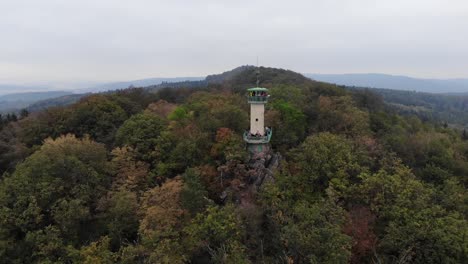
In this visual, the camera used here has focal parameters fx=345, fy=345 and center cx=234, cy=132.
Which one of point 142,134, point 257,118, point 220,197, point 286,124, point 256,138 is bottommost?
point 220,197

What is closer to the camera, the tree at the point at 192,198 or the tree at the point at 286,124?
the tree at the point at 192,198

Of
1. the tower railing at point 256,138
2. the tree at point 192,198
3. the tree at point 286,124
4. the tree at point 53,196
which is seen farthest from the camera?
the tree at point 286,124

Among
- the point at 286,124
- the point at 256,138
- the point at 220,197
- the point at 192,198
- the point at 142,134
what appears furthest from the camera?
the point at 286,124

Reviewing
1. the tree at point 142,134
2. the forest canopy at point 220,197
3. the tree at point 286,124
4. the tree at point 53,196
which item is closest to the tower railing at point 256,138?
the forest canopy at point 220,197

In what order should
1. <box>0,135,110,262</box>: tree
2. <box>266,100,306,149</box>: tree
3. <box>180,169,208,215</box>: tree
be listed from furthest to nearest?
<box>266,100,306,149</box>: tree
<box>180,169,208,215</box>: tree
<box>0,135,110,262</box>: tree

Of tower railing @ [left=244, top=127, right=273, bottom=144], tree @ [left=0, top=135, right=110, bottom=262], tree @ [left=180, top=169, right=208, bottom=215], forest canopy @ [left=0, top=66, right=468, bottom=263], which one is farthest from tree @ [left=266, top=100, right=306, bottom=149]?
tree @ [left=0, top=135, right=110, bottom=262]

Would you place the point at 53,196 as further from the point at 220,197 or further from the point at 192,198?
the point at 220,197

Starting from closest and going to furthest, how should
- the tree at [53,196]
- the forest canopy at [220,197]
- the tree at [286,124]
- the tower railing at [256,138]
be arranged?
the forest canopy at [220,197], the tree at [53,196], the tower railing at [256,138], the tree at [286,124]

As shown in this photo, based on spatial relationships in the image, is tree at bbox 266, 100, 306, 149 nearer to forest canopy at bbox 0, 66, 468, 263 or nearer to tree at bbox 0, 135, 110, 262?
forest canopy at bbox 0, 66, 468, 263

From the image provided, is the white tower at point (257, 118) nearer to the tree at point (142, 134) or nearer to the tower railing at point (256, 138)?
the tower railing at point (256, 138)

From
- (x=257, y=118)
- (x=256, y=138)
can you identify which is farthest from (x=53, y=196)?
(x=257, y=118)

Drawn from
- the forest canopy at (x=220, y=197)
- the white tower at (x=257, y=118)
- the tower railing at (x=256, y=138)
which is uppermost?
the white tower at (x=257, y=118)

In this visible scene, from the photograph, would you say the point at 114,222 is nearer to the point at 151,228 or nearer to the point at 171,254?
the point at 151,228
